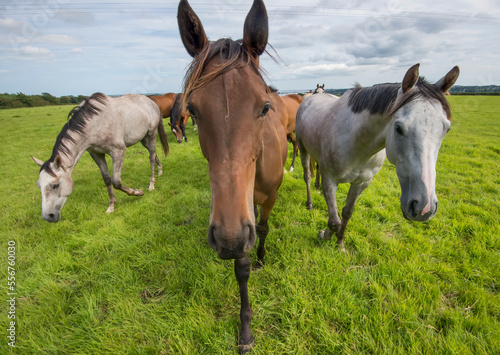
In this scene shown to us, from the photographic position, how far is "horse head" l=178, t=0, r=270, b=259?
47.1 inches

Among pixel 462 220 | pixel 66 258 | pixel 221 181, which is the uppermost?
pixel 221 181

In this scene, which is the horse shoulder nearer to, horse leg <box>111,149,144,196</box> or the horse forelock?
the horse forelock

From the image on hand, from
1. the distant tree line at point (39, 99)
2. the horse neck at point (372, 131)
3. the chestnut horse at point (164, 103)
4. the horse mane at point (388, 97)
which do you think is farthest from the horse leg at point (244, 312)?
the distant tree line at point (39, 99)

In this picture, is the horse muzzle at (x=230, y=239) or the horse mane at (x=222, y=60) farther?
the horse mane at (x=222, y=60)

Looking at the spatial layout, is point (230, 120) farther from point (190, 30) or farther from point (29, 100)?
point (29, 100)

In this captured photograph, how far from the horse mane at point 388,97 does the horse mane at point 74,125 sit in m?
4.66

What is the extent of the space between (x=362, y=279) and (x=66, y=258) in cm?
385

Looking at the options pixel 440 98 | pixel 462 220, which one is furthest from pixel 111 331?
pixel 462 220

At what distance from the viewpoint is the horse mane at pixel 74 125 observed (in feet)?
11.9

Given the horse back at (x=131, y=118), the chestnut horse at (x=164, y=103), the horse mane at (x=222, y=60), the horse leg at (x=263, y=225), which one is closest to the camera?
the horse mane at (x=222, y=60)

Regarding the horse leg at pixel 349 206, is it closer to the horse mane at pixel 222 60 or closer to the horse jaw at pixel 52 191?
the horse mane at pixel 222 60

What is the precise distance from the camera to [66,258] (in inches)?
112

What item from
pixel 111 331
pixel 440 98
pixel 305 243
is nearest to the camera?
pixel 440 98

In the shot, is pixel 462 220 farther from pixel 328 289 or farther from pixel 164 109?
pixel 164 109
